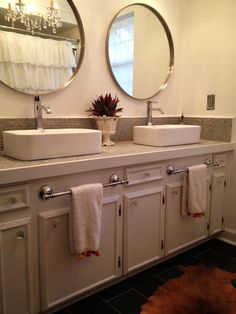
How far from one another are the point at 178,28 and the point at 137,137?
1165 millimetres

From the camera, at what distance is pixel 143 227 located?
1.79 m

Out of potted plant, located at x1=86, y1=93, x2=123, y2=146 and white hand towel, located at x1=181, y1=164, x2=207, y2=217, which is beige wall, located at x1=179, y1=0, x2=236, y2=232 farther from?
potted plant, located at x1=86, y1=93, x2=123, y2=146

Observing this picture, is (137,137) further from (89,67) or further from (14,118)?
(14,118)

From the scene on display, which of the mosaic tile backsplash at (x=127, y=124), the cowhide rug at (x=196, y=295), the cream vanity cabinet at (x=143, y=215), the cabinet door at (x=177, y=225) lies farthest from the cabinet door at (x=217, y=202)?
the cream vanity cabinet at (x=143, y=215)

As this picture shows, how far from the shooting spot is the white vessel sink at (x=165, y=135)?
6.32 feet

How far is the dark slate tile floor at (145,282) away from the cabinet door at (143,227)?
0.37 feet

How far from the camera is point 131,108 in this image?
2.28 metres

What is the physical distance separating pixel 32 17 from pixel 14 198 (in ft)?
3.64

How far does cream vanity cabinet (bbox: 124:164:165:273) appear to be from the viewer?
1698mm

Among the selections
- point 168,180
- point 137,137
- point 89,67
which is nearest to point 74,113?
point 89,67

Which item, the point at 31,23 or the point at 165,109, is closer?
the point at 31,23

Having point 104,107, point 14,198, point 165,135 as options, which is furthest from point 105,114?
point 14,198

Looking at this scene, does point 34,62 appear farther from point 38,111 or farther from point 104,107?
point 104,107

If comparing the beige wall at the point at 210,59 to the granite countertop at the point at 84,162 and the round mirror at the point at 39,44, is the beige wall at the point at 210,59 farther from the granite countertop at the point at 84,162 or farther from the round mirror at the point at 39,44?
the round mirror at the point at 39,44
